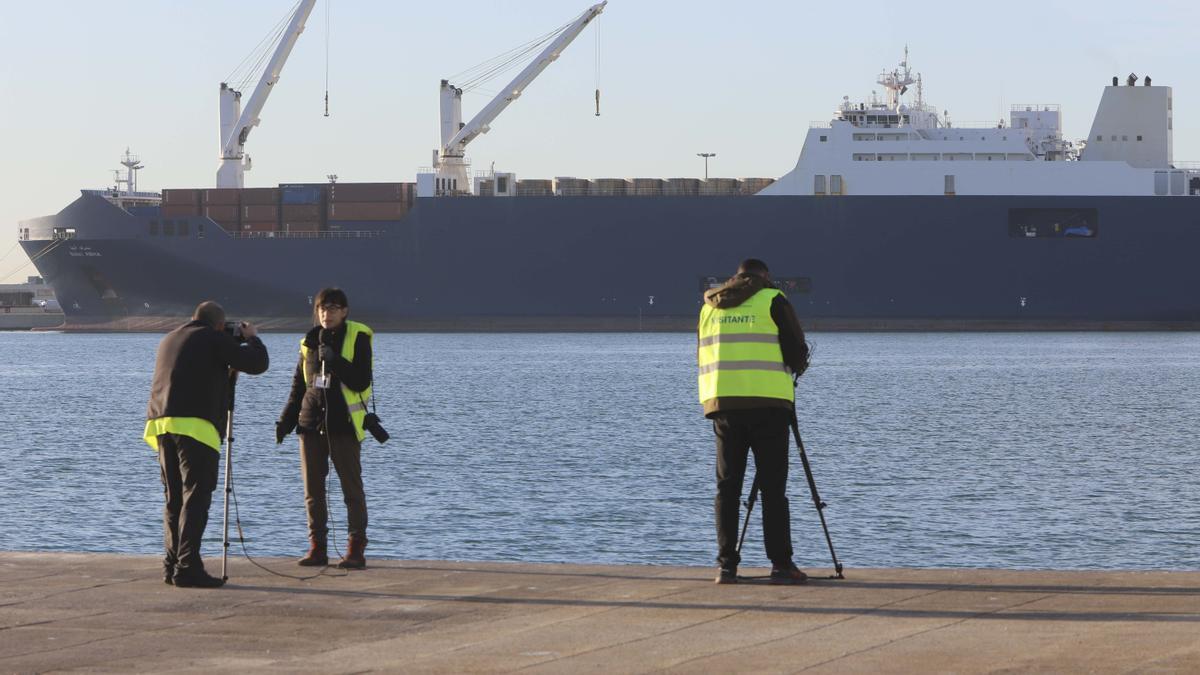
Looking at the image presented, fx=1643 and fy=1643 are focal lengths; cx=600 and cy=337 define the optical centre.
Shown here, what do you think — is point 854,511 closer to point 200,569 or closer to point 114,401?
point 200,569

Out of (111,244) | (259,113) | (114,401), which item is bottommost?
(114,401)

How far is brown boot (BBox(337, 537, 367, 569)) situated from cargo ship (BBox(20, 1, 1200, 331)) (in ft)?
157

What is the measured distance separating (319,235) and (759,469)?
5198 centimetres

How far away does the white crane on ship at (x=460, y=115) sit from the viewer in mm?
57875

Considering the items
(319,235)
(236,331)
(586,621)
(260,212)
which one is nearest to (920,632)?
(586,621)

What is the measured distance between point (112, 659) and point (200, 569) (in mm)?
1496

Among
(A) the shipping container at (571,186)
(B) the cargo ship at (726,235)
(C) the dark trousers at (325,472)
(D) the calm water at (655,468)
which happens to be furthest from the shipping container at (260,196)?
(C) the dark trousers at (325,472)

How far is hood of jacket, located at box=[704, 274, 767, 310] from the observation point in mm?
6957

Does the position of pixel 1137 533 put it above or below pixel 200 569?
below

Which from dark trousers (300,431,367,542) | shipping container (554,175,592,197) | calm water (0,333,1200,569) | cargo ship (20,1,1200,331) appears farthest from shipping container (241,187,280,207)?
dark trousers (300,431,367,542)

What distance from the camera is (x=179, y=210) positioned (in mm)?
59312

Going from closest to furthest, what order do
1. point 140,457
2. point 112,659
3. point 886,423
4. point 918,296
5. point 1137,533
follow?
Result: 1. point 112,659
2. point 1137,533
3. point 140,457
4. point 886,423
5. point 918,296

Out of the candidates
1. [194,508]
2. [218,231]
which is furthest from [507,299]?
[194,508]

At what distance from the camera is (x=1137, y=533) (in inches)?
516
